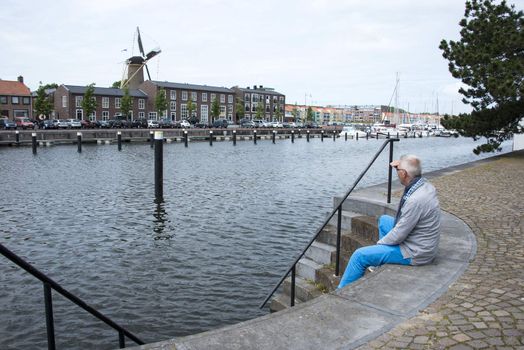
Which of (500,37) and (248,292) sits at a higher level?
(500,37)

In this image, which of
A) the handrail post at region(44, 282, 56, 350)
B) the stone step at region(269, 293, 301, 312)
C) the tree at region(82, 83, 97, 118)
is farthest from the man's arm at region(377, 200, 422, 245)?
the tree at region(82, 83, 97, 118)

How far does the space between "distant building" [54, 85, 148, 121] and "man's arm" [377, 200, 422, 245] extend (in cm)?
7937

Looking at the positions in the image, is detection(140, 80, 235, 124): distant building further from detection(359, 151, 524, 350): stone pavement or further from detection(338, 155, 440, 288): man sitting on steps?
detection(338, 155, 440, 288): man sitting on steps

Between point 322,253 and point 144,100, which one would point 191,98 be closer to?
point 144,100

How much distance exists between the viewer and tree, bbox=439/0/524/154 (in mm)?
19094

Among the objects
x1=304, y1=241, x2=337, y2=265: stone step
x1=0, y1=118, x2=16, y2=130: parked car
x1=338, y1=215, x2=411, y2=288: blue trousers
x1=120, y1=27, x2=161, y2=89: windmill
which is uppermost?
x1=120, y1=27, x2=161, y2=89: windmill

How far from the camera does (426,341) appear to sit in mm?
3773

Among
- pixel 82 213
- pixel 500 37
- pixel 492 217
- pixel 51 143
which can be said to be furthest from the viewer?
pixel 51 143

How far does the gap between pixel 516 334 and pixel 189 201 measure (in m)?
14.3

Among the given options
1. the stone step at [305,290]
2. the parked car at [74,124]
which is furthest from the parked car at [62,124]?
the stone step at [305,290]

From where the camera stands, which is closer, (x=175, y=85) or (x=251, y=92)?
(x=175, y=85)

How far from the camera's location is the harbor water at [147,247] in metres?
7.50

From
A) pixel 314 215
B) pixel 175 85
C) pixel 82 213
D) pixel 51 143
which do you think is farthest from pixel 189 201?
pixel 175 85

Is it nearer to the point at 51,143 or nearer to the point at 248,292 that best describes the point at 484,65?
the point at 248,292
